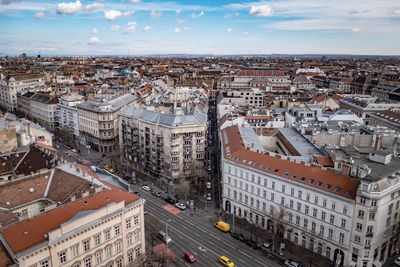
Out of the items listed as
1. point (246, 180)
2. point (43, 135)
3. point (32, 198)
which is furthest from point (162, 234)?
point (43, 135)

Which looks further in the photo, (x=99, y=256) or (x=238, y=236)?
(x=238, y=236)

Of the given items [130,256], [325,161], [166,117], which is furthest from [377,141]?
[130,256]

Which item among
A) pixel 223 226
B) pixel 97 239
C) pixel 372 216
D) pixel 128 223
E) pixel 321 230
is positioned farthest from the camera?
pixel 223 226

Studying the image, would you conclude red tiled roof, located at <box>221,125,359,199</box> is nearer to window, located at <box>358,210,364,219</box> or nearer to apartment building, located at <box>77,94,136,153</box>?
window, located at <box>358,210,364,219</box>

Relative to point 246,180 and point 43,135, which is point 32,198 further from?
point 43,135

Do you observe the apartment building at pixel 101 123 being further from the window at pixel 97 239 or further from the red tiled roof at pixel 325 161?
the window at pixel 97 239

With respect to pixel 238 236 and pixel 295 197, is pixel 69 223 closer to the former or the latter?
pixel 238 236

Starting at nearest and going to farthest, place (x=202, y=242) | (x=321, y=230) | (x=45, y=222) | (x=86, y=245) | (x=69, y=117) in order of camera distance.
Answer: (x=45, y=222) < (x=86, y=245) < (x=321, y=230) < (x=202, y=242) < (x=69, y=117)
